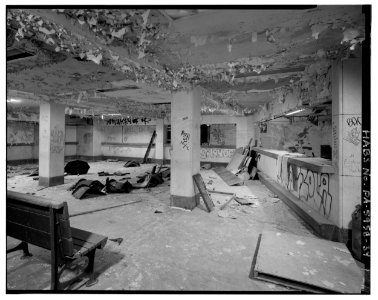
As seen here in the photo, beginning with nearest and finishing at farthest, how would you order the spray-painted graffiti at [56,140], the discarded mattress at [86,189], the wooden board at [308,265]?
the wooden board at [308,265] → the discarded mattress at [86,189] → the spray-painted graffiti at [56,140]

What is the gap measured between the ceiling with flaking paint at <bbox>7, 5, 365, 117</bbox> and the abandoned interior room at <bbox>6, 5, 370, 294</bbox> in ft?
0.08

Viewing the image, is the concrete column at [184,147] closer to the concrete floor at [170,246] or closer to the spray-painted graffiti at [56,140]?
the concrete floor at [170,246]

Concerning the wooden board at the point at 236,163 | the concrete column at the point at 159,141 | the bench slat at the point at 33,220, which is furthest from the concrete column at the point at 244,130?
the bench slat at the point at 33,220

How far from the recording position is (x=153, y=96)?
7.98m

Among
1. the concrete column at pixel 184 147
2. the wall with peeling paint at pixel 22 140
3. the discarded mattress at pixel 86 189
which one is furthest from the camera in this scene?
the wall with peeling paint at pixel 22 140

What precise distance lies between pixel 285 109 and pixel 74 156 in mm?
16835

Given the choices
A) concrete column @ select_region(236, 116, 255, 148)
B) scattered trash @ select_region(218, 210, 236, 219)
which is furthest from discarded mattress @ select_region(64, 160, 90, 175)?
concrete column @ select_region(236, 116, 255, 148)

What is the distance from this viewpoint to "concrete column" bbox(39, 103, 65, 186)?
337 inches

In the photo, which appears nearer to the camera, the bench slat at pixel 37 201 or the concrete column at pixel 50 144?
the bench slat at pixel 37 201

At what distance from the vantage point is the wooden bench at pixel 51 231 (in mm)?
2436

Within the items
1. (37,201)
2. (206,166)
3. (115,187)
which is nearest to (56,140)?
(115,187)

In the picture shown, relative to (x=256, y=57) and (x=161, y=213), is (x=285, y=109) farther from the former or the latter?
(x=161, y=213)

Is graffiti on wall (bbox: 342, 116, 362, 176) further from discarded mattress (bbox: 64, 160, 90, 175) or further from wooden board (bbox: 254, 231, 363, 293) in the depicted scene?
discarded mattress (bbox: 64, 160, 90, 175)

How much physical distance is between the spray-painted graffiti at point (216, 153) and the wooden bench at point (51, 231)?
38.5ft
